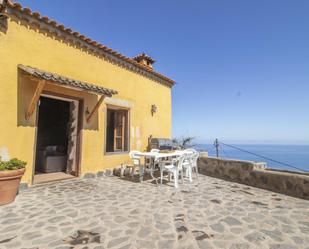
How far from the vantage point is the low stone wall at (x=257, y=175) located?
4.88m

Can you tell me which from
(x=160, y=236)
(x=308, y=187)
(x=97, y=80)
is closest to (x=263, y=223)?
(x=160, y=236)

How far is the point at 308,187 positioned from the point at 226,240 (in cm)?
351

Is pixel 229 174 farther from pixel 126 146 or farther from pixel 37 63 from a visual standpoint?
pixel 37 63

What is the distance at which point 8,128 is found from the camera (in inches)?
183

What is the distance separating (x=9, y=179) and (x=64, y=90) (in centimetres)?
305

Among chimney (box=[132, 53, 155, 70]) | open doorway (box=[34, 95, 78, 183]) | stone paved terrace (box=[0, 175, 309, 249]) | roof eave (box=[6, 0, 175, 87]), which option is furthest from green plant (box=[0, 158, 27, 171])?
chimney (box=[132, 53, 155, 70])

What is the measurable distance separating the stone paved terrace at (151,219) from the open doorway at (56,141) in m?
1.42

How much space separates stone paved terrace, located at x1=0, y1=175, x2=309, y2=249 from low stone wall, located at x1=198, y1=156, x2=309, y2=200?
1.23 feet

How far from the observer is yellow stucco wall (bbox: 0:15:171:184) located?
185 inches

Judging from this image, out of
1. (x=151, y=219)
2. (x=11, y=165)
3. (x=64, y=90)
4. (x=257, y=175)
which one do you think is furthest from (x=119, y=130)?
(x=257, y=175)

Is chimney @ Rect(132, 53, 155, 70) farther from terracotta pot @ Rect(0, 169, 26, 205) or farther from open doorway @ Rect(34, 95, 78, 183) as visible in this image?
terracotta pot @ Rect(0, 169, 26, 205)

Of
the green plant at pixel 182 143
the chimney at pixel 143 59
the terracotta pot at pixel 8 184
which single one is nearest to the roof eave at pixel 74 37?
the chimney at pixel 143 59

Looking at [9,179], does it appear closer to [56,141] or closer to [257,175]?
[56,141]

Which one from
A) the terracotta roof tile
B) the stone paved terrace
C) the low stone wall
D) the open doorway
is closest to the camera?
the stone paved terrace
